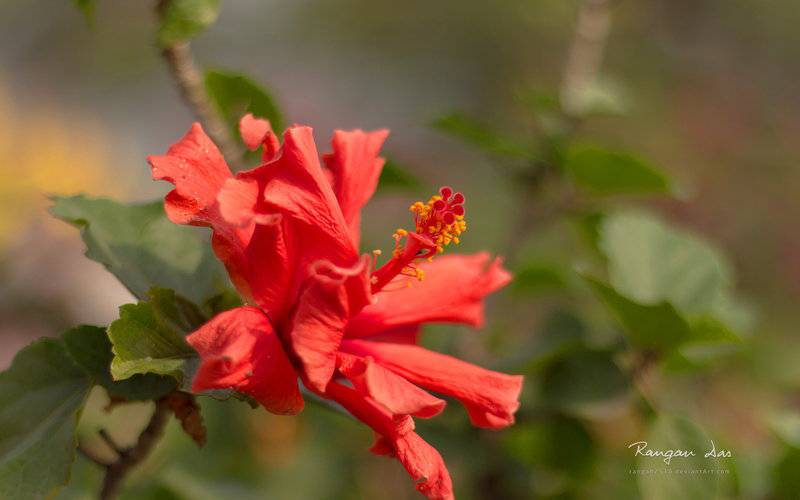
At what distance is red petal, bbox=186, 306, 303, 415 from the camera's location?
75cm

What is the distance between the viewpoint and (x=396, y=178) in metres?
1.33

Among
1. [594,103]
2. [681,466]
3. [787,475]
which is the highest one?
[594,103]

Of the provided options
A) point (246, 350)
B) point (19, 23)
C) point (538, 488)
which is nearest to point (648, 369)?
point (538, 488)

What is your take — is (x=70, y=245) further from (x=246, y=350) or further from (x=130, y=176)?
(x=246, y=350)

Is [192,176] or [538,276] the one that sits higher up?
[192,176]

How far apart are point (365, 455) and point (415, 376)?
3.35 ft

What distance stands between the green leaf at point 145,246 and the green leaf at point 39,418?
116 mm

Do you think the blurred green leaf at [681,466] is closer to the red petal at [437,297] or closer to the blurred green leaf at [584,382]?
the blurred green leaf at [584,382]

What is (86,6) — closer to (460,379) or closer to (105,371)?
(105,371)

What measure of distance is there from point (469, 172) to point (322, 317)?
3.74 m

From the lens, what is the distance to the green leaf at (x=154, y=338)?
0.77 metres

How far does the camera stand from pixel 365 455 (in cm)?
185

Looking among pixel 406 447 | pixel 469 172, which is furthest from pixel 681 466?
pixel 469 172

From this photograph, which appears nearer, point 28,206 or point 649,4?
point 28,206
